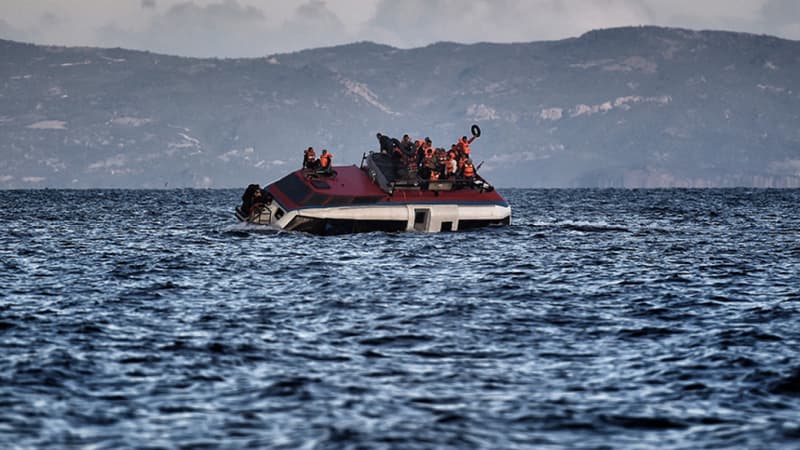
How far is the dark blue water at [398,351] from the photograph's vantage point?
43.0ft

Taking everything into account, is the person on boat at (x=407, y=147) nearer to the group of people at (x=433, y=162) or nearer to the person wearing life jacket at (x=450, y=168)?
the group of people at (x=433, y=162)

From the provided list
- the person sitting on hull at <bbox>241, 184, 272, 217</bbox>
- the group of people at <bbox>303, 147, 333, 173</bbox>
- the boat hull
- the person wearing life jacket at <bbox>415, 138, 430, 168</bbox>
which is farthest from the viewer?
the group of people at <bbox>303, 147, 333, 173</bbox>

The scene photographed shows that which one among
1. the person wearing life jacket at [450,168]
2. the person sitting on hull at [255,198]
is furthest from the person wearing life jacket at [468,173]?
the person sitting on hull at [255,198]

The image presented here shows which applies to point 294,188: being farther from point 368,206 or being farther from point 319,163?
point 368,206

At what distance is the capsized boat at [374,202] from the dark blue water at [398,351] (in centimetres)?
512

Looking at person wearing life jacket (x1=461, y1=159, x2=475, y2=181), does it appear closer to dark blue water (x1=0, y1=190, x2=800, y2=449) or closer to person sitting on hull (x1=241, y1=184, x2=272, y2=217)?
person sitting on hull (x1=241, y1=184, x2=272, y2=217)

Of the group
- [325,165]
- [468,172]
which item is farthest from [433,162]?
[325,165]

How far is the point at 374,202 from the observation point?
4156 cm

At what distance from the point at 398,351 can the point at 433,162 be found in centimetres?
2661

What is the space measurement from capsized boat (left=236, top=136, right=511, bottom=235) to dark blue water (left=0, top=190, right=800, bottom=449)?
16.8 ft

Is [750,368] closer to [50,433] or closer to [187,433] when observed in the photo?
[187,433]

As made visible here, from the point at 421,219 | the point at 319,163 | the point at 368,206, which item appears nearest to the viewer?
the point at 368,206

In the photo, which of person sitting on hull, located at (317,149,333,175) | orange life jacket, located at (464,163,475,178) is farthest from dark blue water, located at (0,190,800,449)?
orange life jacket, located at (464,163,475,178)

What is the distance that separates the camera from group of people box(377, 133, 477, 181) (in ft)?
142
